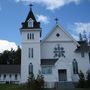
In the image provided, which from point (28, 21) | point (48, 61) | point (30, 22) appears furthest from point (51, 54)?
point (28, 21)

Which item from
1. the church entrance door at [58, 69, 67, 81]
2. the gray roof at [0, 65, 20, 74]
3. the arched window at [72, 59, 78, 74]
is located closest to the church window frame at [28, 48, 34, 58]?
the church entrance door at [58, 69, 67, 81]

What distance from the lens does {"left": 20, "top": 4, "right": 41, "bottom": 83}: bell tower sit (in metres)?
39.7

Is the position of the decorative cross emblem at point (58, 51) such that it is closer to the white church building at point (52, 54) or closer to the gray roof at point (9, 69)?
the white church building at point (52, 54)

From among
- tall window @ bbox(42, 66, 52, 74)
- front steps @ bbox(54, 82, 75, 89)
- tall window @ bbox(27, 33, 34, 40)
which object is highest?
tall window @ bbox(27, 33, 34, 40)

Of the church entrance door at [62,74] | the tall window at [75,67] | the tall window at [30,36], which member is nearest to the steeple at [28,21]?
the tall window at [30,36]

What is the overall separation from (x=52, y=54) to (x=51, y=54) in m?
0.20

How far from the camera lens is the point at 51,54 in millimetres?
Answer: 41688

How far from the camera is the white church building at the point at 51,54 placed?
130ft

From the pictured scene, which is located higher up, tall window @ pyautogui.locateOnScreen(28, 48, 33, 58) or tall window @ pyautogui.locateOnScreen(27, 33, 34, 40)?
tall window @ pyautogui.locateOnScreen(27, 33, 34, 40)

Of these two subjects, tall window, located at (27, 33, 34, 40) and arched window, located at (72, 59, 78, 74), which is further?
tall window, located at (27, 33, 34, 40)

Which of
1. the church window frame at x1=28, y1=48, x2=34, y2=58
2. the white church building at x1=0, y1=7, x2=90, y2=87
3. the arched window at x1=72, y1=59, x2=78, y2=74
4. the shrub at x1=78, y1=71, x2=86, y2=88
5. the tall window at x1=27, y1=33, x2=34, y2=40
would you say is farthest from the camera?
the tall window at x1=27, y1=33, x2=34, y2=40

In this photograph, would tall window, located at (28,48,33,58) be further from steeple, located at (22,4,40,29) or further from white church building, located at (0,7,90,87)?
steeple, located at (22,4,40,29)

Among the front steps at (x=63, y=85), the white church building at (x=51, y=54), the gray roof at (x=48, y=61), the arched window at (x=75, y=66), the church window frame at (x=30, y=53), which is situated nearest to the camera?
the front steps at (x=63, y=85)

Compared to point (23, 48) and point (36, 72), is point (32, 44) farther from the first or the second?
point (36, 72)
